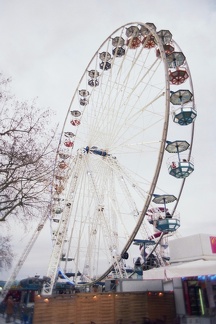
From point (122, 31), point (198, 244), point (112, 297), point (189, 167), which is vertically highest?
point (122, 31)

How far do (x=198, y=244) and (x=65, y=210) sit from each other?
933 cm

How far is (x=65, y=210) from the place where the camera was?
1888cm

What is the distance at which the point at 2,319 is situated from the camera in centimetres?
1233

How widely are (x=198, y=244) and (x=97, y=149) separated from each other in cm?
879

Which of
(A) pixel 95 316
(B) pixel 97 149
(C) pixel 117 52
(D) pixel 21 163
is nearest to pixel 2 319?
(A) pixel 95 316

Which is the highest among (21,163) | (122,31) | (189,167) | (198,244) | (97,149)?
(122,31)

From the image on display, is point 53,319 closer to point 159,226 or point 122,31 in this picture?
point 159,226

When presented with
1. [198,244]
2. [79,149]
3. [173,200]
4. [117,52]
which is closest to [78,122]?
[79,149]

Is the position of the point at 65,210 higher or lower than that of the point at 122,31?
lower

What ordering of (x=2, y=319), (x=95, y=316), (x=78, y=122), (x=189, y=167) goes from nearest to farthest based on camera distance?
(x=95, y=316), (x=2, y=319), (x=189, y=167), (x=78, y=122)

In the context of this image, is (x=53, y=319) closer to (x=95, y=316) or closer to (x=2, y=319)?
(x=95, y=316)

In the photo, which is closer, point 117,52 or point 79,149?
point 117,52

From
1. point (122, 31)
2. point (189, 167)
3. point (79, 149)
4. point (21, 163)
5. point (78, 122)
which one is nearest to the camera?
point (21, 163)

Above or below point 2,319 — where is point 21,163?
above
